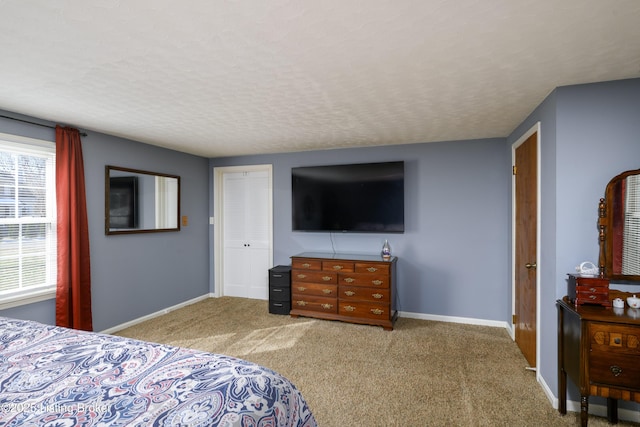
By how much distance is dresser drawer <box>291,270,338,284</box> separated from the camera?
4062 millimetres

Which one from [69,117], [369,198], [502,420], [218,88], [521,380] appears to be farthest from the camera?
[369,198]

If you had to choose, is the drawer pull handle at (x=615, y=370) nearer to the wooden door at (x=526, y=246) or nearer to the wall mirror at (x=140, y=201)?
the wooden door at (x=526, y=246)

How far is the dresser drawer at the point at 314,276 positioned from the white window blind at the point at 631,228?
2.73 meters

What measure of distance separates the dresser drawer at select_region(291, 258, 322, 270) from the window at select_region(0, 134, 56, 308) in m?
2.61

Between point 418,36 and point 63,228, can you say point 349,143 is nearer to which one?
point 418,36

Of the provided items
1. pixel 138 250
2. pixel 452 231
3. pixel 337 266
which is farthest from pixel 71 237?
pixel 452 231

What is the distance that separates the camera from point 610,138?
85.7 inches

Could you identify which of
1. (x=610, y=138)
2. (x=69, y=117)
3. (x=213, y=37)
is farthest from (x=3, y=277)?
(x=610, y=138)

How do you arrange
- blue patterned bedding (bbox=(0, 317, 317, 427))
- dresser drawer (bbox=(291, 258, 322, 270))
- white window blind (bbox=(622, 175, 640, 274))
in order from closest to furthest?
blue patterned bedding (bbox=(0, 317, 317, 427)), white window blind (bbox=(622, 175, 640, 274)), dresser drawer (bbox=(291, 258, 322, 270))

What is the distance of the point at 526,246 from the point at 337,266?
2076 mm

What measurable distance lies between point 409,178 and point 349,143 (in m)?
0.95

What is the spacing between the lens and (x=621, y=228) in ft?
6.99

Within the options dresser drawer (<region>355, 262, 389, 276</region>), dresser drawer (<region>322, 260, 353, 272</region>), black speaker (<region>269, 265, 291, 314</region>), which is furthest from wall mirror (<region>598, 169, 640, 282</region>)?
black speaker (<region>269, 265, 291, 314</region>)

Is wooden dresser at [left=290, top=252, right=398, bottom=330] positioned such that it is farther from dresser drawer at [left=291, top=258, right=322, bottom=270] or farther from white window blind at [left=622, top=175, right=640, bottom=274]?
white window blind at [left=622, top=175, right=640, bottom=274]
